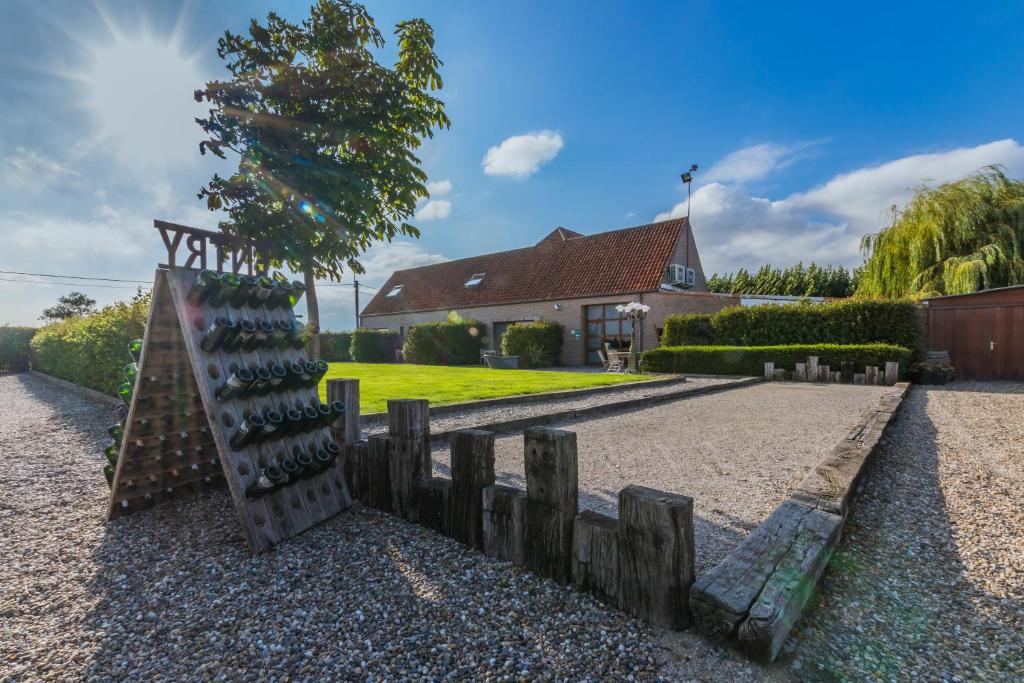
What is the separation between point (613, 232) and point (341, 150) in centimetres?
1878

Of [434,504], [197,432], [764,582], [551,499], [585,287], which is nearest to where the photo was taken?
[764,582]

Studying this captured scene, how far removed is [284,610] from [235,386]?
44.0 inches

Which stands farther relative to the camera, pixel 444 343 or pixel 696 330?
pixel 444 343

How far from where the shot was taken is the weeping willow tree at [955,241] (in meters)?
14.5

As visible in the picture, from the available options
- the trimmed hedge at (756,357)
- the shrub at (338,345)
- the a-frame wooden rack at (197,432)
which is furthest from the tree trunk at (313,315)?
the shrub at (338,345)

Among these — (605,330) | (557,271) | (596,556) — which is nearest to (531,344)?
(605,330)

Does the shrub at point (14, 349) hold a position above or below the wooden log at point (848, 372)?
above

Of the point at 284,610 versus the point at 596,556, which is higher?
the point at 596,556

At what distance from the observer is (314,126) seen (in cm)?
397

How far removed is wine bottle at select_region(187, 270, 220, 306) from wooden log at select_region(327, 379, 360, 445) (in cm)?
87

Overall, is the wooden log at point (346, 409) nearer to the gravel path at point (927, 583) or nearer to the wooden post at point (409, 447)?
the wooden post at point (409, 447)

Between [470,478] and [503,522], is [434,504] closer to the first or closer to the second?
[470,478]

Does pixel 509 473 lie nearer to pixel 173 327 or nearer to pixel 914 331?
pixel 173 327

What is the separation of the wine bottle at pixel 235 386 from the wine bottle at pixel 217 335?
0.60 feet
